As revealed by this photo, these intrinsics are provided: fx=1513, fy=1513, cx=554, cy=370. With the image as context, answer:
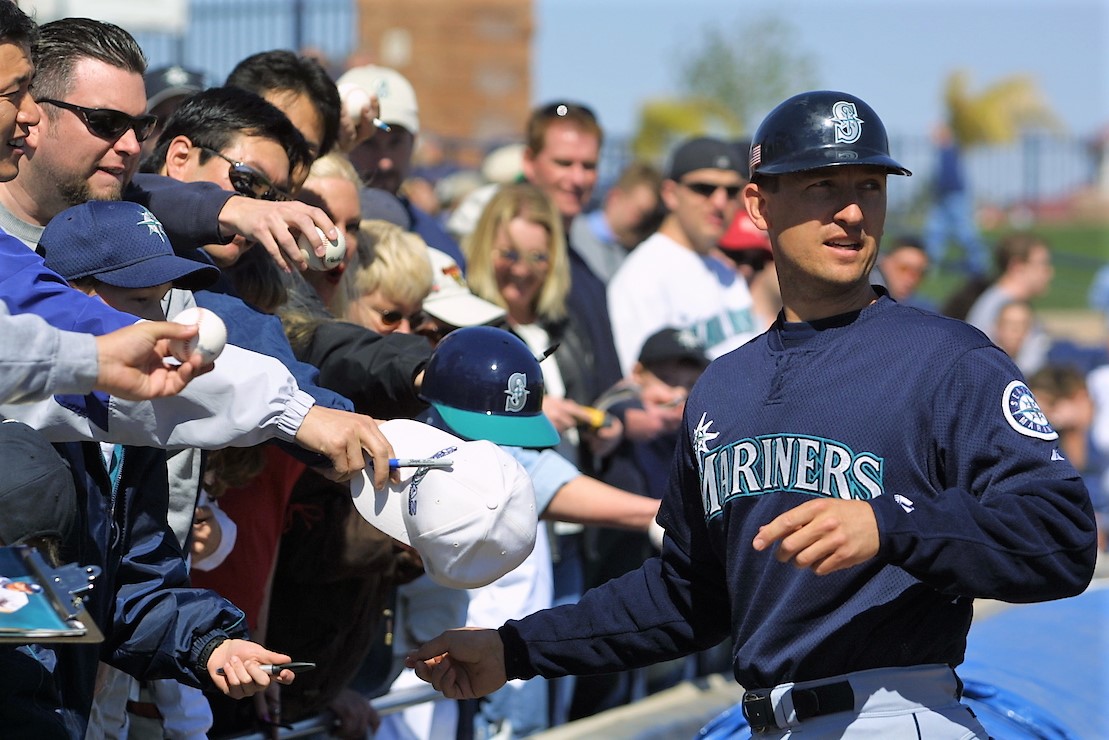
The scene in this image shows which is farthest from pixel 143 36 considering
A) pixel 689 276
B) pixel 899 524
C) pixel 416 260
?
pixel 899 524

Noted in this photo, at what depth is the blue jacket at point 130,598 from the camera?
10.2ft

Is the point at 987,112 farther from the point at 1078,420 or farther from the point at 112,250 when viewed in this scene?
the point at 112,250

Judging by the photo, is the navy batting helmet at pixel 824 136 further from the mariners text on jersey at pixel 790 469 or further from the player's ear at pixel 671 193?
the player's ear at pixel 671 193

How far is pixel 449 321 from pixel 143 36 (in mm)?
6953

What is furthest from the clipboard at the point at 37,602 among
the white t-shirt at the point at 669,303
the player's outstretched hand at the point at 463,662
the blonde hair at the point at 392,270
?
the white t-shirt at the point at 669,303

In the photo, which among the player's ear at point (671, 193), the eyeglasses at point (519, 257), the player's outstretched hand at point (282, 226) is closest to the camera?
the player's outstretched hand at point (282, 226)

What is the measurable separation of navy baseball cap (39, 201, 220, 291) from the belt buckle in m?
1.52

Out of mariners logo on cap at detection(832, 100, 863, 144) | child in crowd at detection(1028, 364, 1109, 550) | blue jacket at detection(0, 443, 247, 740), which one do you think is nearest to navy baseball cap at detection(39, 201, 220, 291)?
blue jacket at detection(0, 443, 247, 740)

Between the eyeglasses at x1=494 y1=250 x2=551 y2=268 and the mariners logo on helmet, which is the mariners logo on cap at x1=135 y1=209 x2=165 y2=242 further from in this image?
the eyeglasses at x1=494 y1=250 x2=551 y2=268

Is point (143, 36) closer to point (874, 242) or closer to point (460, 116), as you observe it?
point (874, 242)

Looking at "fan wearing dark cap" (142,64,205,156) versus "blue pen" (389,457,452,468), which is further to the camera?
"fan wearing dark cap" (142,64,205,156)

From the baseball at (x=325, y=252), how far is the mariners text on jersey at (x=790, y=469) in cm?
98

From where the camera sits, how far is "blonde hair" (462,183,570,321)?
20.8 feet

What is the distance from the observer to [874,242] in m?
3.43
